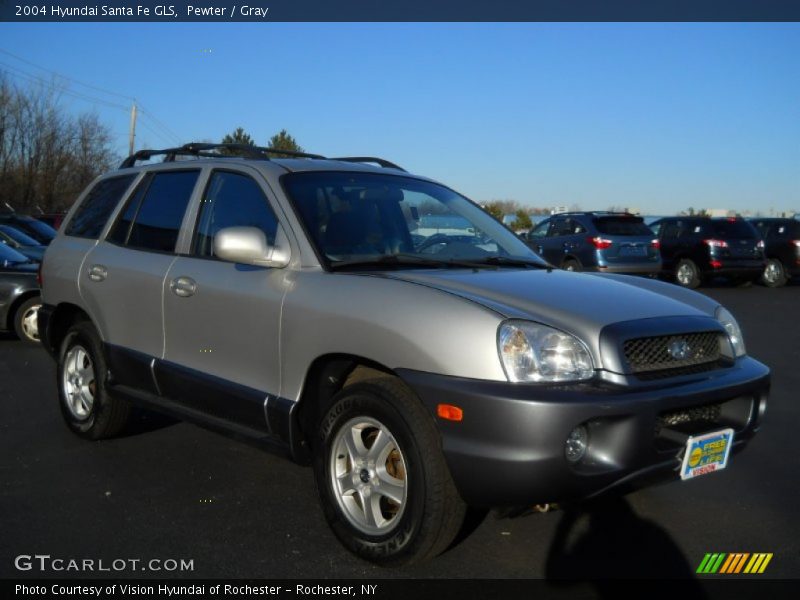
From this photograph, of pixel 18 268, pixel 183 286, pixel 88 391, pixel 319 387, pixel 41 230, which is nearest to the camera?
pixel 319 387

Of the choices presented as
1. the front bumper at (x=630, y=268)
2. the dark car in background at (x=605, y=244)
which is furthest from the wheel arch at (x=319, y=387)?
the front bumper at (x=630, y=268)

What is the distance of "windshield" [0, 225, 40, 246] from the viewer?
569 inches

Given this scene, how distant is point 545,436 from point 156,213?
3033 mm

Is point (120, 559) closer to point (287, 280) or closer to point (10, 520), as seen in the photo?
point (10, 520)

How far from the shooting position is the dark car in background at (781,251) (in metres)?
20.4

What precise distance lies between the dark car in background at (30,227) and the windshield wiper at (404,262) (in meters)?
13.5

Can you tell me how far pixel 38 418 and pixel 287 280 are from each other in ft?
10.5

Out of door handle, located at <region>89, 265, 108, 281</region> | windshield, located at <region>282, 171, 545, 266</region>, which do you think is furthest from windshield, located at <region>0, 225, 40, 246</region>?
windshield, located at <region>282, 171, 545, 266</region>

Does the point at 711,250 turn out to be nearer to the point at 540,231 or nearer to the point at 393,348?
the point at 540,231

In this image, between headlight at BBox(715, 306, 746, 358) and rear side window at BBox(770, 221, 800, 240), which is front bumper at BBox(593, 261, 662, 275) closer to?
rear side window at BBox(770, 221, 800, 240)

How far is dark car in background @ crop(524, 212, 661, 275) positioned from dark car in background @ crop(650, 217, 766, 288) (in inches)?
85.7

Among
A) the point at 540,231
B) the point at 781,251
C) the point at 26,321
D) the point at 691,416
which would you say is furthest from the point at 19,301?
the point at 781,251

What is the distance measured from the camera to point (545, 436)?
3.12 meters

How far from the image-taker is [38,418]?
618 cm
